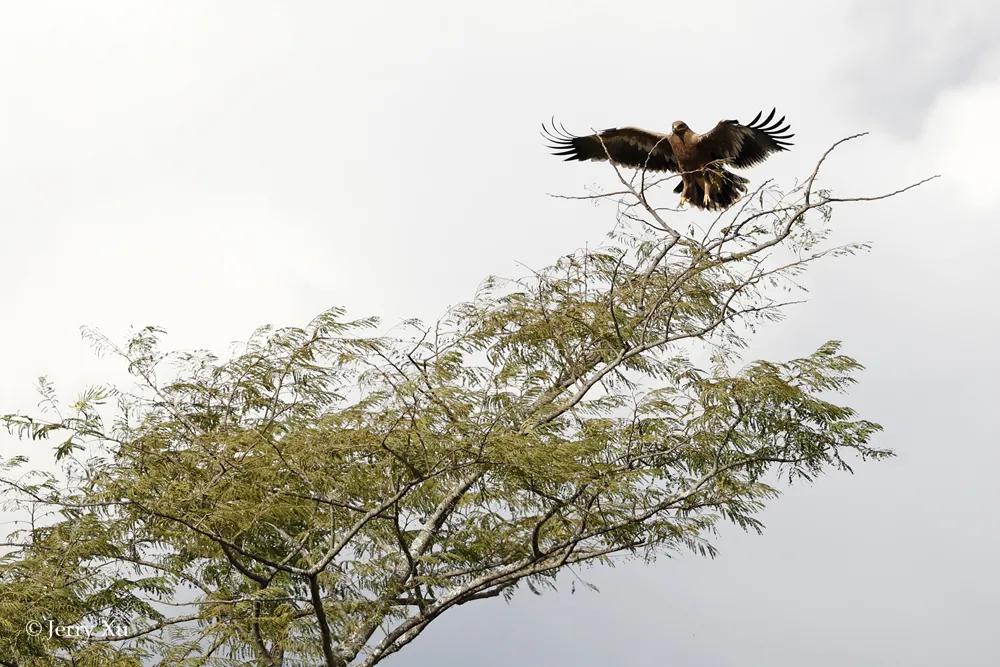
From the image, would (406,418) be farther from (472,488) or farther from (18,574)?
(18,574)

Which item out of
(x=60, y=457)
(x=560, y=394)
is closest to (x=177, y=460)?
(x=60, y=457)

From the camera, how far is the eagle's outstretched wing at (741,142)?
36.1 ft

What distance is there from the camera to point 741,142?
11.2 meters

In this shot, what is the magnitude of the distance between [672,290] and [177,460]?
416 cm

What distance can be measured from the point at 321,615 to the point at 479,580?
1.49m

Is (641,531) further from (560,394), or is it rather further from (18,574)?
(18,574)

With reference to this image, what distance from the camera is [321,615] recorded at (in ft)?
22.4

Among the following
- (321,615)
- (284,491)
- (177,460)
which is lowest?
(321,615)

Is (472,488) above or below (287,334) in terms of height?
below

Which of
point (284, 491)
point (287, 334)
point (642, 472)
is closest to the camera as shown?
point (284, 491)

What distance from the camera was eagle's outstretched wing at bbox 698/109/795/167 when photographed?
433 inches

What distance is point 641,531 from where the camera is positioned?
836cm

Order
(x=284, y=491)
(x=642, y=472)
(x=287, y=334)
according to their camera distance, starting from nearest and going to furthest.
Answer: (x=284, y=491) < (x=642, y=472) < (x=287, y=334)

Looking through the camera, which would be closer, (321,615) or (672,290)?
(321,615)
